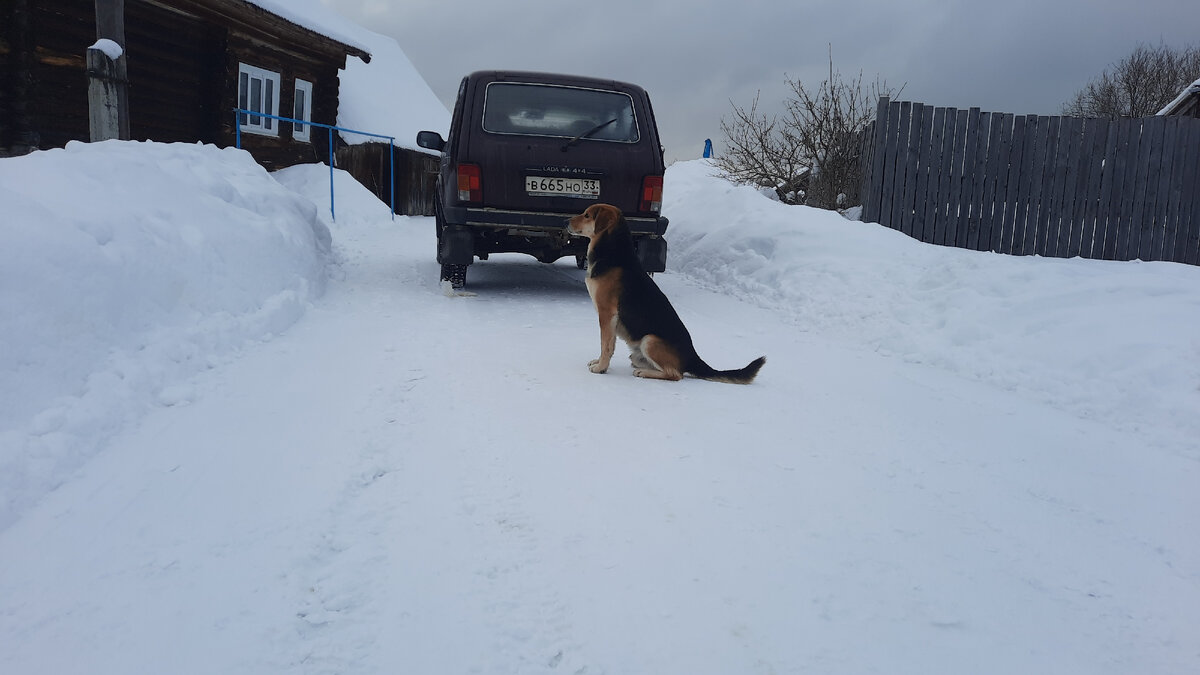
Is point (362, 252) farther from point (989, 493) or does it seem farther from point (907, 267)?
point (989, 493)

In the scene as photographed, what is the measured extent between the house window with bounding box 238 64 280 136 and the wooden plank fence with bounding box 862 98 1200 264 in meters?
13.2

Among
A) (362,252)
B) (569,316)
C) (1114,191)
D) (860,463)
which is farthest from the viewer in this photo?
(362,252)

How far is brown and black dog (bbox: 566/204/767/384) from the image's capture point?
15.8 feet

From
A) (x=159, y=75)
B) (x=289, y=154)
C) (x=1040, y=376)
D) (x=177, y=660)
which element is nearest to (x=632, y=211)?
(x=1040, y=376)

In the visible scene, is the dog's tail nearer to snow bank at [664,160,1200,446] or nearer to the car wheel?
snow bank at [664,160,1200,446]

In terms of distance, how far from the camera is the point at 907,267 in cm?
770

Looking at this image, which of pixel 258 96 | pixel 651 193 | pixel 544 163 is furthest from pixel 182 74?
pixel 651 193

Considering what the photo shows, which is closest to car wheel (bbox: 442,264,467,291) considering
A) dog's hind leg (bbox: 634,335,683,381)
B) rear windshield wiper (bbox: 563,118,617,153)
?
rear windshield wiper (bbox: 563,118,617,153)

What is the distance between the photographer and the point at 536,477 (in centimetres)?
306

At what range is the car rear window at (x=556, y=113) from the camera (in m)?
7.48

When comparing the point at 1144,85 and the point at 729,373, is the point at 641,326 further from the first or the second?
the point at 1144,85

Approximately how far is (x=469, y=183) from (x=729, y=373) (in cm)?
360

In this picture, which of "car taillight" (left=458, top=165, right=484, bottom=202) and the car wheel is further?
the car wheel

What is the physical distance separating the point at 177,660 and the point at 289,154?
18.8m
